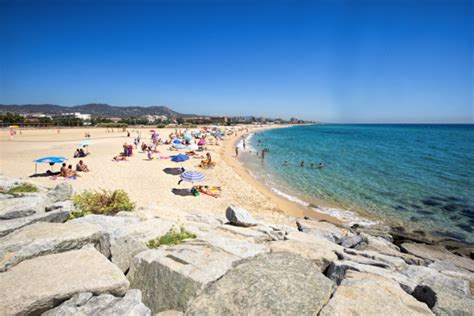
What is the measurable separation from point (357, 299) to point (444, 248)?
8.86 m

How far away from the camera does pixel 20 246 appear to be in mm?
3799

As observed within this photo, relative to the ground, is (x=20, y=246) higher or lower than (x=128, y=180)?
higher

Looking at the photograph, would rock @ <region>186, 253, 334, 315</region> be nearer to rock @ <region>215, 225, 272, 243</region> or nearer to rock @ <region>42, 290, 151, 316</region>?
rock @ <region>42, 290, 151, 316</region>

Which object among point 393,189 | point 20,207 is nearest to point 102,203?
point 20,207

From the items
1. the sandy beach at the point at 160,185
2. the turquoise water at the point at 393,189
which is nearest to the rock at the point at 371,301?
the sandy beach at the point at 160,185

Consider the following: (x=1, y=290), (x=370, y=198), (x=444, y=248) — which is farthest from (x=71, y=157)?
(x=444, y=248)

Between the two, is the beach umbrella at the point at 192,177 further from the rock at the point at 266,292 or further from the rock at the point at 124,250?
the rock at the point at 266,292

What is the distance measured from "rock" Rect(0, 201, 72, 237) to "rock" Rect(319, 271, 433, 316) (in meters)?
5.89

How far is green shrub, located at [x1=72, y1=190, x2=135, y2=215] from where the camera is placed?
709cm

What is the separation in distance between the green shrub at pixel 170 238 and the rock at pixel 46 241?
92 centimetres

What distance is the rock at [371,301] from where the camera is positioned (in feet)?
10.8

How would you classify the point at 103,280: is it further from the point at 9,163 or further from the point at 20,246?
the point at 9,163

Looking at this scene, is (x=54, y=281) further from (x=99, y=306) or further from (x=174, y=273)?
(x=174, y=273)

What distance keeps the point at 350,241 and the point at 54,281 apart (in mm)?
8511
